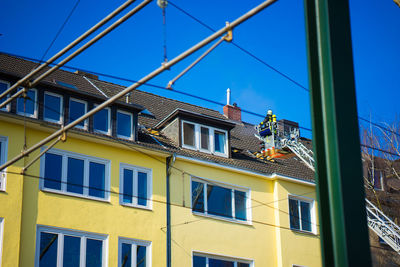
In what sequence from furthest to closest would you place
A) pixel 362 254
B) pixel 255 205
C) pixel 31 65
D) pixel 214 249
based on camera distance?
pixel 31 65 < pixel 255 205 < pixel 214 249 < pixel 362 254

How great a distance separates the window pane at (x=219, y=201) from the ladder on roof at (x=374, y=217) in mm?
4217

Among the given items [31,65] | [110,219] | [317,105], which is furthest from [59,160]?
[317,105]

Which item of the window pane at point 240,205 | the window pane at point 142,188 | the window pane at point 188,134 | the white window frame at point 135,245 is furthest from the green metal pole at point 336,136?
the window pane at point 188,134

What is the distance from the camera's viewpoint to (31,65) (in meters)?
28.7

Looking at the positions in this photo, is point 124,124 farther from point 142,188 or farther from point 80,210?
point 80,210

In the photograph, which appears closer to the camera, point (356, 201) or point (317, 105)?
point (356, 201)

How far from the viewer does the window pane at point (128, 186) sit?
23.1m

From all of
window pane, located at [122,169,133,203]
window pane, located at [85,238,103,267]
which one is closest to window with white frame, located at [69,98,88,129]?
window pane, located at [122,169,133,203]

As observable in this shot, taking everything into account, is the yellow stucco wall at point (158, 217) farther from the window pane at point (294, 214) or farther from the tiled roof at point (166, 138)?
the tiled roof at point (166, 138)

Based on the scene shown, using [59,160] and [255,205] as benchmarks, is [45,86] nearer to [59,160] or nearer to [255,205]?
[59,160]

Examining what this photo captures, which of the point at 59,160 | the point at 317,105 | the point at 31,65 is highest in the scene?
the point at 31,65

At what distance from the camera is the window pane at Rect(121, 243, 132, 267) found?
2202 centimetres

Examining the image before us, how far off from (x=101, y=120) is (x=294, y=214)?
921cm

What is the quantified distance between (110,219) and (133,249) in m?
1.32
